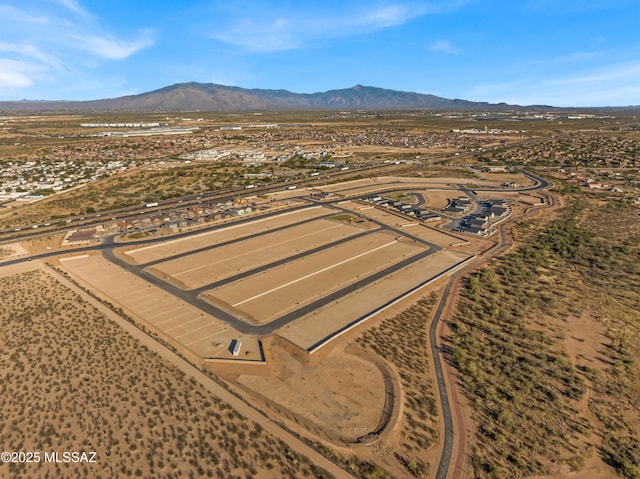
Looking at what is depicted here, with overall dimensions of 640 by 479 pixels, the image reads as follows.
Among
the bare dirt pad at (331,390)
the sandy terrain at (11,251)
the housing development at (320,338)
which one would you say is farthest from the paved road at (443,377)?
the sandy terrain at (11,251)

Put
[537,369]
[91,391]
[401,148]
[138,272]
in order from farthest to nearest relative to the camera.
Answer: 1. [401,148]
2. [138,272]
3. [537,369]
4. [91,391]

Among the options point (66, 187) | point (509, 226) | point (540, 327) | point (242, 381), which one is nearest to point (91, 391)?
point (242, 381)

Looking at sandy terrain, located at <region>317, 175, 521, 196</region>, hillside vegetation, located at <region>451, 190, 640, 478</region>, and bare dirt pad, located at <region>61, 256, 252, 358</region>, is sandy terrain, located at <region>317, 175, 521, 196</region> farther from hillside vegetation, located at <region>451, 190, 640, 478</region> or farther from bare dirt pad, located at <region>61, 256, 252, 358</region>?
bare dirt pad, located at <region>61, 256, 252, 358</region>

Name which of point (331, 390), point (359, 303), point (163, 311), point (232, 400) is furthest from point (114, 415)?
point (359, 303)

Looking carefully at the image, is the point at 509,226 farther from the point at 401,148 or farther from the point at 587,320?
the point at 401,148

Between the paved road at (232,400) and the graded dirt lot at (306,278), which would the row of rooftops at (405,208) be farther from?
the paved road at (232,400)

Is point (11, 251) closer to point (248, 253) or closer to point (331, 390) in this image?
point (248, 253)
